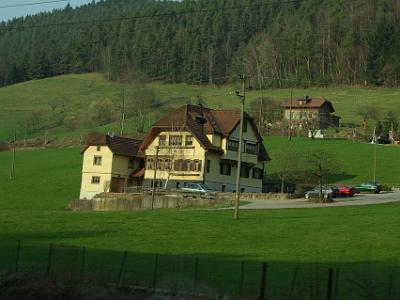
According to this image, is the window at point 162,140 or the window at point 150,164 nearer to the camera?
the window at point 162,140

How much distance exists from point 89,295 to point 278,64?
176860 millimetres

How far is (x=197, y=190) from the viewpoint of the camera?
80.2m

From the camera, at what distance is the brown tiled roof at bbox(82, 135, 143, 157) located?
9299cm

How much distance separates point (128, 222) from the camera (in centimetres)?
5328

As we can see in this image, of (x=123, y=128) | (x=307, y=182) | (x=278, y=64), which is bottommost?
(x=307, y=182)

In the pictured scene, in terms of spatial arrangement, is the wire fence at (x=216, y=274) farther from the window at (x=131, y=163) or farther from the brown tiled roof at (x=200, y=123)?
the window at (x=131, y=163)

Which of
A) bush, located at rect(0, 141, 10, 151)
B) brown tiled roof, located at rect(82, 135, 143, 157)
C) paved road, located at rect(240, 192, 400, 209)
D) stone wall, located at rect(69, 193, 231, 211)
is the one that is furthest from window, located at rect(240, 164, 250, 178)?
bush, located at rect(0, 141, 10, 151)

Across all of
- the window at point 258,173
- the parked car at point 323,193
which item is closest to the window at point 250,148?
the window at point 258,173

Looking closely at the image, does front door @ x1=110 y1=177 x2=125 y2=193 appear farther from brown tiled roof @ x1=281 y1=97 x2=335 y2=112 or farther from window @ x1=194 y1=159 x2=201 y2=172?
brown tiled roof @ x1=281 y1=97 x2=335 y2=112

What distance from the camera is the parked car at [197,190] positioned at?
244 ft

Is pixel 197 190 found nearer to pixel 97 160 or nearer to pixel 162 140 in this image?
pixel 162 140

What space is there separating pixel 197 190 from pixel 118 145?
17.6 meters

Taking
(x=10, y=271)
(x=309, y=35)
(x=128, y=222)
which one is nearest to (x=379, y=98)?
(x=309, y=35)

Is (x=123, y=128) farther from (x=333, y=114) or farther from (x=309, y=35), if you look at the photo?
(x=309, y=35)
